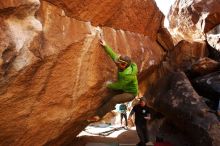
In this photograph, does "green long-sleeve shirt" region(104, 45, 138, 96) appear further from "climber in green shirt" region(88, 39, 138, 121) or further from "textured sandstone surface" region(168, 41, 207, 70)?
"textured sandstone surface" region(168, 41, 207, 70)

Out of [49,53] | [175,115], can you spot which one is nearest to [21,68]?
[49,53]

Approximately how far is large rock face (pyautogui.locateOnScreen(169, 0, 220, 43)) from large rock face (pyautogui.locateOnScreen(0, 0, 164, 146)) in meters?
7.46

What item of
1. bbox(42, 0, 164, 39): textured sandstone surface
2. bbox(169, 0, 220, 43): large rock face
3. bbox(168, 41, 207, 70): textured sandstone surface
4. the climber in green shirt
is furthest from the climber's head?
bbox(169, 0, 220, 43): large rock face

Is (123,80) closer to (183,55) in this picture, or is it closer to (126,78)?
(126,78)

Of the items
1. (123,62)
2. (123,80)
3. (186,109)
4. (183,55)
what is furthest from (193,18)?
(123,62)

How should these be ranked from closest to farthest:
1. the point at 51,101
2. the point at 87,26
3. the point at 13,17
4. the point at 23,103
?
the point at 13,17
the point at 23,103
the point at 51,101
the point at 87,26

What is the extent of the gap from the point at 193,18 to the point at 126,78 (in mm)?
9667

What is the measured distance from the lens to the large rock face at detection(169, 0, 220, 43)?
1452 cm

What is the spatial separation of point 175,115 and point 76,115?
3.82 m

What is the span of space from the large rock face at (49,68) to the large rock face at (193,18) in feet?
24.5

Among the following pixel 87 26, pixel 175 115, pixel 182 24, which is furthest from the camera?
pixel 182 24

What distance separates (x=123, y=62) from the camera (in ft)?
23.4

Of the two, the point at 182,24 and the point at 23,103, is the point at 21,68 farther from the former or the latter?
the point at 182,24

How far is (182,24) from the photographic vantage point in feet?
53.3
